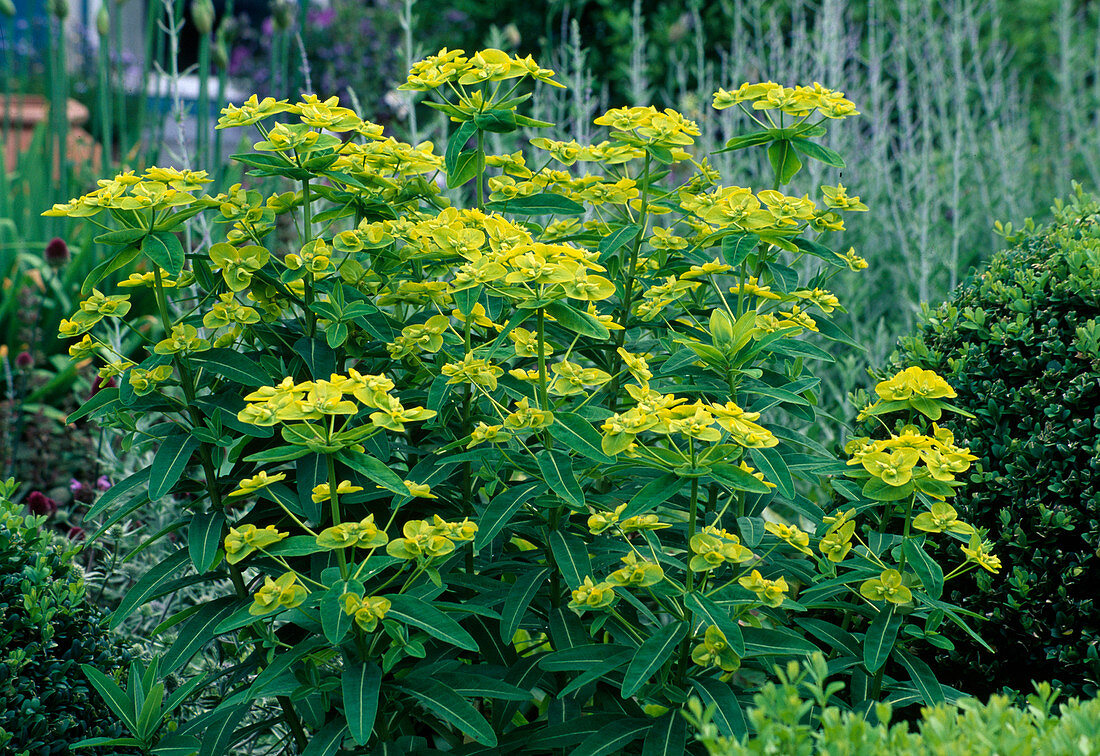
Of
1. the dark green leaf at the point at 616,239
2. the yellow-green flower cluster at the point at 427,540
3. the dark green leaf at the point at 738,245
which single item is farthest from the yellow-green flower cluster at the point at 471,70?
the yellow-green flower cluster at the point at 427,540

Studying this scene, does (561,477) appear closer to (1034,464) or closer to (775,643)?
(775,643)

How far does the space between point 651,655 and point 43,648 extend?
133cm

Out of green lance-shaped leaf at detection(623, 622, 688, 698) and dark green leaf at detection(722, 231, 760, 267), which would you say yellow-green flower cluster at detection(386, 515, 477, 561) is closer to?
green lance-shaped leaf at detection(623, 622, 688, 698)

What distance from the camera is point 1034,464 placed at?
2.15 metres

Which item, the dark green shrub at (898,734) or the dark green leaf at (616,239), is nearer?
the dark green shrub at (898,734)

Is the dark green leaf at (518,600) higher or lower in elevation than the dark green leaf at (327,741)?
higher

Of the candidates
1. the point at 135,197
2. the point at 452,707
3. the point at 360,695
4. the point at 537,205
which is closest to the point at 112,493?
the point at 135,197

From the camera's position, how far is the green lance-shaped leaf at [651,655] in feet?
5.20

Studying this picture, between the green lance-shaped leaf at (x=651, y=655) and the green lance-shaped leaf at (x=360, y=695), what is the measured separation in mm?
419

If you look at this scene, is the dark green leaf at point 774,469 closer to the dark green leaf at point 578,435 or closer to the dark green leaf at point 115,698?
the dark green leaf at point 578,435

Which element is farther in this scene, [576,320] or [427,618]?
[576,320]

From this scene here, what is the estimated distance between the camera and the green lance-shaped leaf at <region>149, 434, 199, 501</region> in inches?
71.0

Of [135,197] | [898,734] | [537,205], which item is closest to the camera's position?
[898,734]

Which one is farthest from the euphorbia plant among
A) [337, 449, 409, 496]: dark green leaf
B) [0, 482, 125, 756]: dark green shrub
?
[0, 482, 125, 756]: dark green shrub
